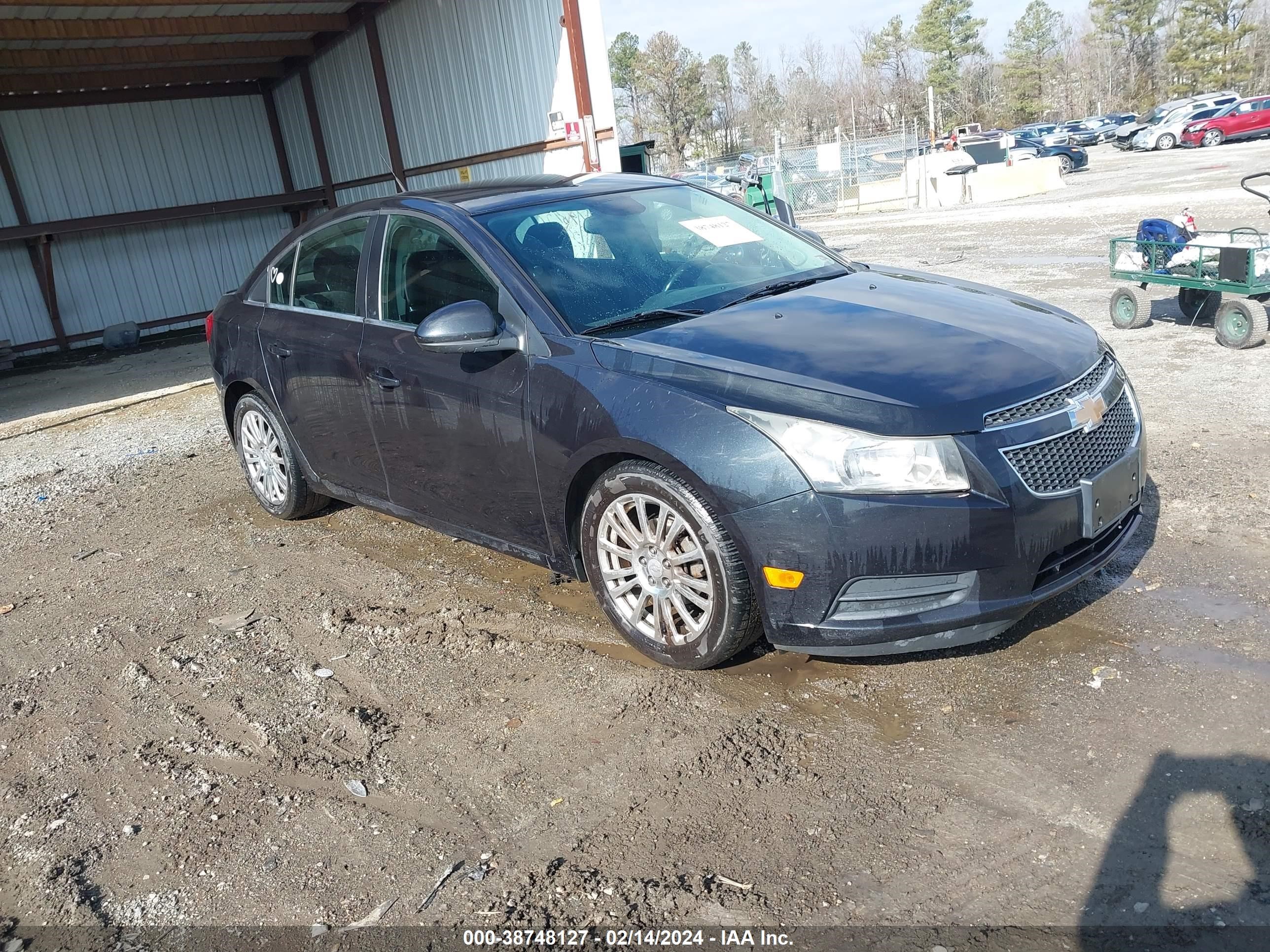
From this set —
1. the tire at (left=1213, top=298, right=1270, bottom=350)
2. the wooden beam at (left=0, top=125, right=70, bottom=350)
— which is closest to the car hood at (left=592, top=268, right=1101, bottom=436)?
the tire at (left=1213, top=298, right=1270, bottom=350)

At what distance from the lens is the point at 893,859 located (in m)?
2.61

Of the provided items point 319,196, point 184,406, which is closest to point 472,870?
point 184,406

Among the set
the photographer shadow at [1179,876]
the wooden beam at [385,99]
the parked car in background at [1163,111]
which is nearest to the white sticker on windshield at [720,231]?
the photographer shadow at [1179,876]

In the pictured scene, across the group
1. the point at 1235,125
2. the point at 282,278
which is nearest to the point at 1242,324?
the point at 282,278

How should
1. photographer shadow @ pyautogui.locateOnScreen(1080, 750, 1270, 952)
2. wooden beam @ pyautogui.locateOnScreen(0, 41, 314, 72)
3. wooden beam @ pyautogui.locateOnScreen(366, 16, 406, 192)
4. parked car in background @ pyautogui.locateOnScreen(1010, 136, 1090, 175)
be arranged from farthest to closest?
parked car in background @ pyautogui.locateOnScreen(1010, 136, 1090, 175)
wooden beam @ pyautogui.locateOnScreen(0, 41, 314, 72)
wooden beam @ pyautogui.locateOnScreen(366, 16, 406, 192)
photographer shadow @ pyautogui.locateOnScreen(1080, 750, 1270, 952)

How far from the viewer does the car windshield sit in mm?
3926

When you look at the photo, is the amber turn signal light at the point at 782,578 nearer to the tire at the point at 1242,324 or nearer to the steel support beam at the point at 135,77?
the tire at the point at 1242,324

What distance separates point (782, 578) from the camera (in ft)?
10.4

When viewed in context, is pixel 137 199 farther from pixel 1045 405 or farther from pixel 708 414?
pixel 1045 405

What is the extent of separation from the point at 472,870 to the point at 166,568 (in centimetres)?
344

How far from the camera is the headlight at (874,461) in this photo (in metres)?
3.01

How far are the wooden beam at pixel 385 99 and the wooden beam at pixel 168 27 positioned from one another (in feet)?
2.34

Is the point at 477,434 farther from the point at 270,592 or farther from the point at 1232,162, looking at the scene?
the point at 1232,162

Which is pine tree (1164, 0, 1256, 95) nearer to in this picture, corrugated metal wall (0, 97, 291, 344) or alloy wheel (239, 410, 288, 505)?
corrugated metal wall (0, 97, 291, 344)
